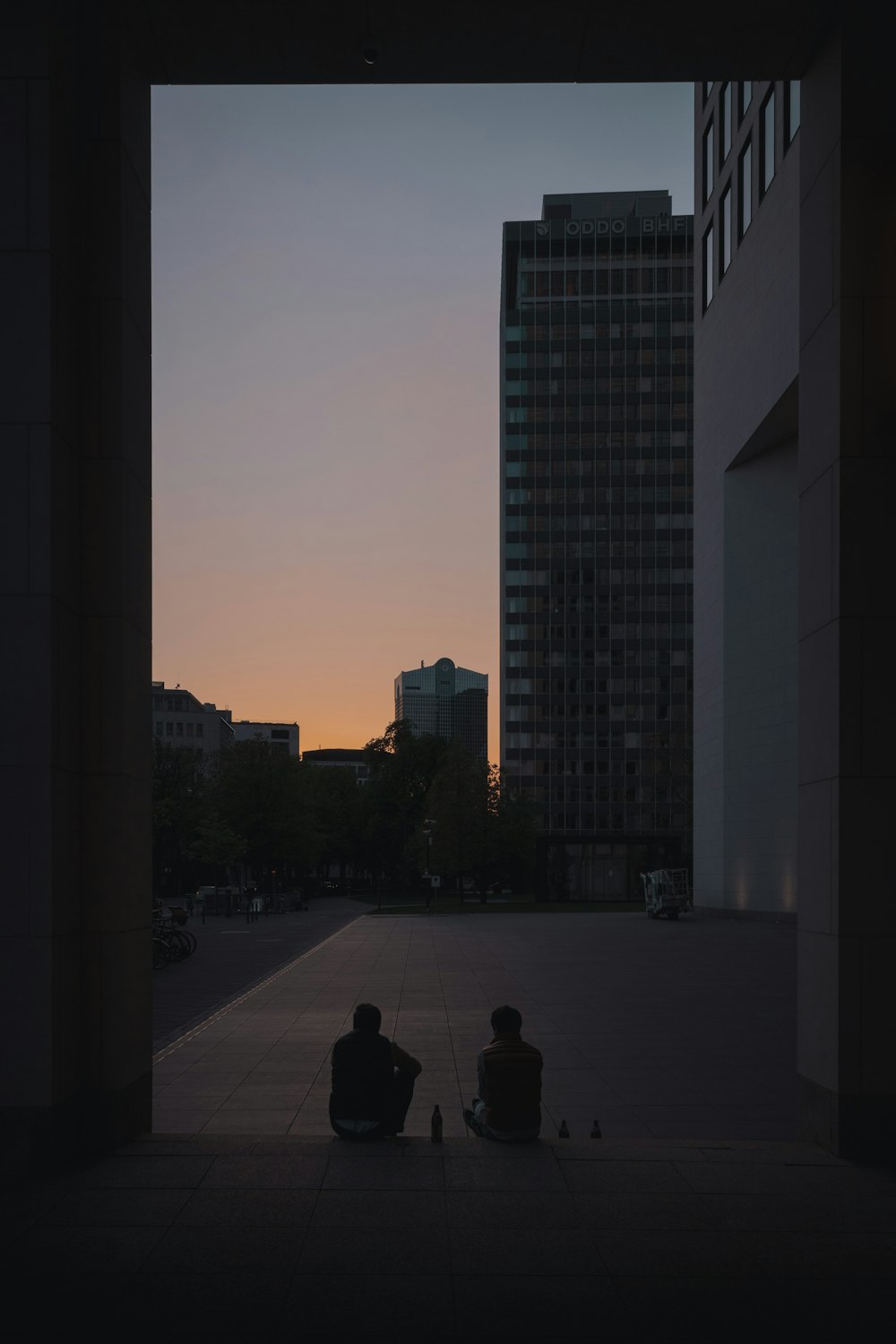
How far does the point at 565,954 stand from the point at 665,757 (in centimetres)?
7784

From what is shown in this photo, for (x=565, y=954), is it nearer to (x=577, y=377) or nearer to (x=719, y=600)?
(x=719, y=600)

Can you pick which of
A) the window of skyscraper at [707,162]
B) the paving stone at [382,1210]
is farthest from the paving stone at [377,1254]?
the window of skyscraper at [707,162]

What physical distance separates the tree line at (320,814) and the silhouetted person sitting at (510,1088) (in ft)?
175

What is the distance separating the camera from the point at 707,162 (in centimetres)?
5122

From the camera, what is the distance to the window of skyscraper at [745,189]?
4419cm

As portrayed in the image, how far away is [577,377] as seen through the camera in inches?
4599

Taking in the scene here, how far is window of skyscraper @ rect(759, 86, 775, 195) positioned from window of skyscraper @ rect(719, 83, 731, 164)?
16.0 feet

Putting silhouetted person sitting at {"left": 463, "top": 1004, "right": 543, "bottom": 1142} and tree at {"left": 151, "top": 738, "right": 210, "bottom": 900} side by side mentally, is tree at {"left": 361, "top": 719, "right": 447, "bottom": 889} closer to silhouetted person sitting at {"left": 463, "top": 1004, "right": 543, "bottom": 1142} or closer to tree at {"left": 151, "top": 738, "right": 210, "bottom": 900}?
tree at {"left": 151, "top": 738, "right": 210, "bottom": 900}

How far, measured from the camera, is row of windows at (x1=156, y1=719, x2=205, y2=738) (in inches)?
6890

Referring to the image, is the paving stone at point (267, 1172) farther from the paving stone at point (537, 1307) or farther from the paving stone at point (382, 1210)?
the paving stone at point (537, 1307)

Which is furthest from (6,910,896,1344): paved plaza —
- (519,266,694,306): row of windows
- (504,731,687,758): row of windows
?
(519,266,694,306): row of windows

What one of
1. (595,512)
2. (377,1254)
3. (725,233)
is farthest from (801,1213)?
(595,512)

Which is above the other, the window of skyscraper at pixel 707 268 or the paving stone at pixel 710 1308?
the window of skyscraper at pixel 707 268

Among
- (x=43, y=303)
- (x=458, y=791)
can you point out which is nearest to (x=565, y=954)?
(x=43, y=303)
